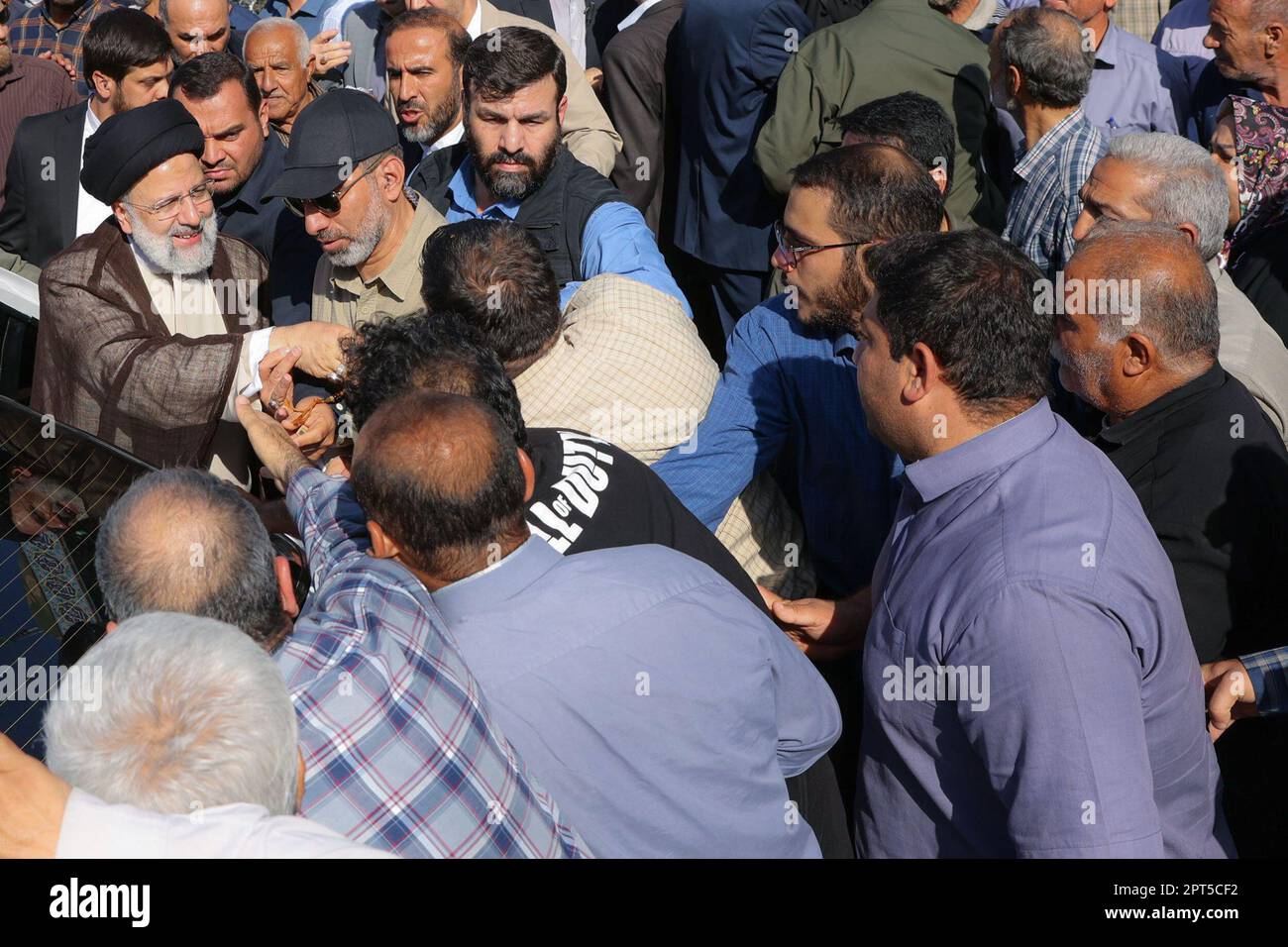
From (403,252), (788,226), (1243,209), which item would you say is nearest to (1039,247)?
(1243,209)

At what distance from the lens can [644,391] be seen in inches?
117

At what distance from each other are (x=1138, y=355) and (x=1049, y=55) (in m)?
1.98

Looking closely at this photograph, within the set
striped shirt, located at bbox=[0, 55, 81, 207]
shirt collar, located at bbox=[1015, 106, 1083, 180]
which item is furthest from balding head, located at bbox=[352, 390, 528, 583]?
striped shirt, located at bbox=[0, 55, 81, 207]

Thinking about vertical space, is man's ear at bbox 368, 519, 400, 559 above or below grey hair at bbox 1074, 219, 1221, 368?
below

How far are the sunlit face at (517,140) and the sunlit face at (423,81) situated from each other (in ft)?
2.97

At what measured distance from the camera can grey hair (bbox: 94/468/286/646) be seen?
85.5 inches

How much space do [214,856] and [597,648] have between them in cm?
73

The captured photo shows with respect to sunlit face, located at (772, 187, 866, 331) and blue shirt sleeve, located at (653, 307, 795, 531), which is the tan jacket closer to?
sunlit face, located at (772, 187, 866, 331)

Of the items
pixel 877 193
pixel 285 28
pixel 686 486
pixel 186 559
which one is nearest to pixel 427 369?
pixel 186 559

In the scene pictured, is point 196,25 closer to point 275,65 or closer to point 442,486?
point 275,65

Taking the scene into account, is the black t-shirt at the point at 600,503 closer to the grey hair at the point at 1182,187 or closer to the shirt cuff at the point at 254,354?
the shirt cuff at the point at 254,354

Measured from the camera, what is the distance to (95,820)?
4.75 ft

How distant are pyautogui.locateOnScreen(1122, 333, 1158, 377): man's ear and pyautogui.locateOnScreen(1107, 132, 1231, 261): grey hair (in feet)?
2.85

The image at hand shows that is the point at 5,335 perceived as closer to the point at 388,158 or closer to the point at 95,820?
the point at 388,158
